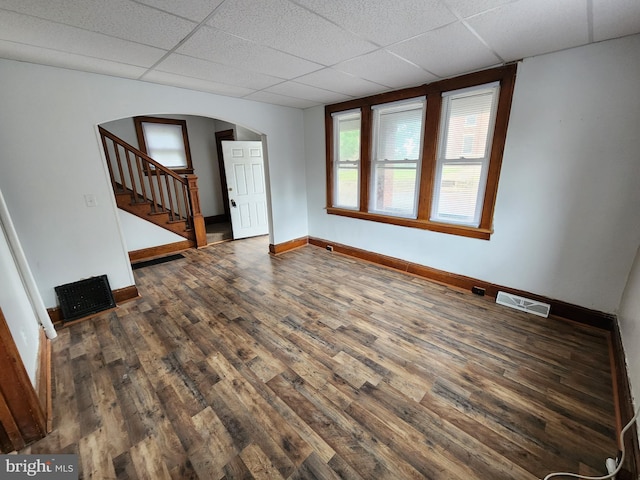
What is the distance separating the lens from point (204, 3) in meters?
1.45

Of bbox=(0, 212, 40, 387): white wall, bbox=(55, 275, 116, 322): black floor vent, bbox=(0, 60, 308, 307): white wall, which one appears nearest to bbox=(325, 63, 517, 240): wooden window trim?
bbox=(0, 60, 308, 307): white wall

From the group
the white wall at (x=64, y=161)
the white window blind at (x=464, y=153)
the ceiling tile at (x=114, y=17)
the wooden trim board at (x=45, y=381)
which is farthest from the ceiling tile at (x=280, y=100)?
the wooden trim board at (x=45, y=381)

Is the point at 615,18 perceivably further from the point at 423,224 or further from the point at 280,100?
the point at 280,100

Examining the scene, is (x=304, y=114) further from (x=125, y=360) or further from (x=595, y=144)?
(x=125, y=360)

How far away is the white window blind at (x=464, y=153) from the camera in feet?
8.91

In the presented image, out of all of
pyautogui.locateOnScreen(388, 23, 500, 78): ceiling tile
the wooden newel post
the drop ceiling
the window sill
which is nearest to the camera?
the drop ceiling

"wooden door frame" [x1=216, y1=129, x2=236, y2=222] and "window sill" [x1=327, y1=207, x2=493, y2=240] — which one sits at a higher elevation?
"wooden door frame" [x1=216, y1=129, x2=236, y2=222]

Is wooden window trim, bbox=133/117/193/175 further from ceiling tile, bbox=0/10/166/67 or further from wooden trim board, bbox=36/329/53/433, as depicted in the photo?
wooden trim board, bbox=36/329/53/433

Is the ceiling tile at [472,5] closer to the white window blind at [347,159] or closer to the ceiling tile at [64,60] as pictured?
the white window blind at [347,159]

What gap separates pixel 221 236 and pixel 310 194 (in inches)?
86.2

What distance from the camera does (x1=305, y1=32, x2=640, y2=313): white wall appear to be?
2.04 meters

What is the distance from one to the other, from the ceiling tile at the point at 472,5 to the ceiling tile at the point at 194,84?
2.39 meters

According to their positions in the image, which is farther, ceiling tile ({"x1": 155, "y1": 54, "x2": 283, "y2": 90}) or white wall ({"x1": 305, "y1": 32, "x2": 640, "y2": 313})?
ceiling tile ({"x1": 155, "y1": 54, "x2": 283, "y2": 90})

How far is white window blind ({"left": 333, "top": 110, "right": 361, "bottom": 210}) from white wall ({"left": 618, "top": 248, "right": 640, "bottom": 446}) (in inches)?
115
